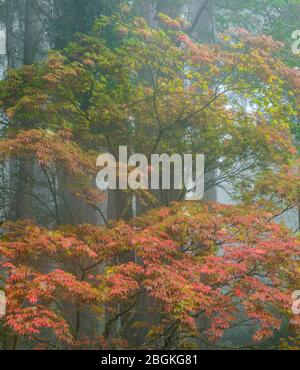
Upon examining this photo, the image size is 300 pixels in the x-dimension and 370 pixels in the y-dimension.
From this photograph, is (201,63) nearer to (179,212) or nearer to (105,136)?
(105,136)

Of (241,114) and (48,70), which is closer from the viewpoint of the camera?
(48,70)

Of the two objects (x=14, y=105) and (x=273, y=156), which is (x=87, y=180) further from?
(x=273, y=156)

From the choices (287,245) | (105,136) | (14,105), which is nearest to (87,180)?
(105,136)

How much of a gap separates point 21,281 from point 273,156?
15.6 feet

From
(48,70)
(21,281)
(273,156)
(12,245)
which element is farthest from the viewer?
(273,156)

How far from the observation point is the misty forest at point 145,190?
18.7ft

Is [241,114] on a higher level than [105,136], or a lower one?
higher

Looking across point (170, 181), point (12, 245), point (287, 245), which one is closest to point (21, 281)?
point (12, 245)

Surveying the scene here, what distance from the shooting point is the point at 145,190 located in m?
7.70

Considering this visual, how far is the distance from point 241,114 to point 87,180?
9.62 ft

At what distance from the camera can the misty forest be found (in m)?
5.70

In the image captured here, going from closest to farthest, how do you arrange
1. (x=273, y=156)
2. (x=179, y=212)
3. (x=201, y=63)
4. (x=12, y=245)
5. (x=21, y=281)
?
1. (x=21, y=281)
2. (x=12, y=245)
3. (x=179, y=212)
4. (x=201, y=63)
5. (x=273, y=156)

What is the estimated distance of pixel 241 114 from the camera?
8641 millimetres
